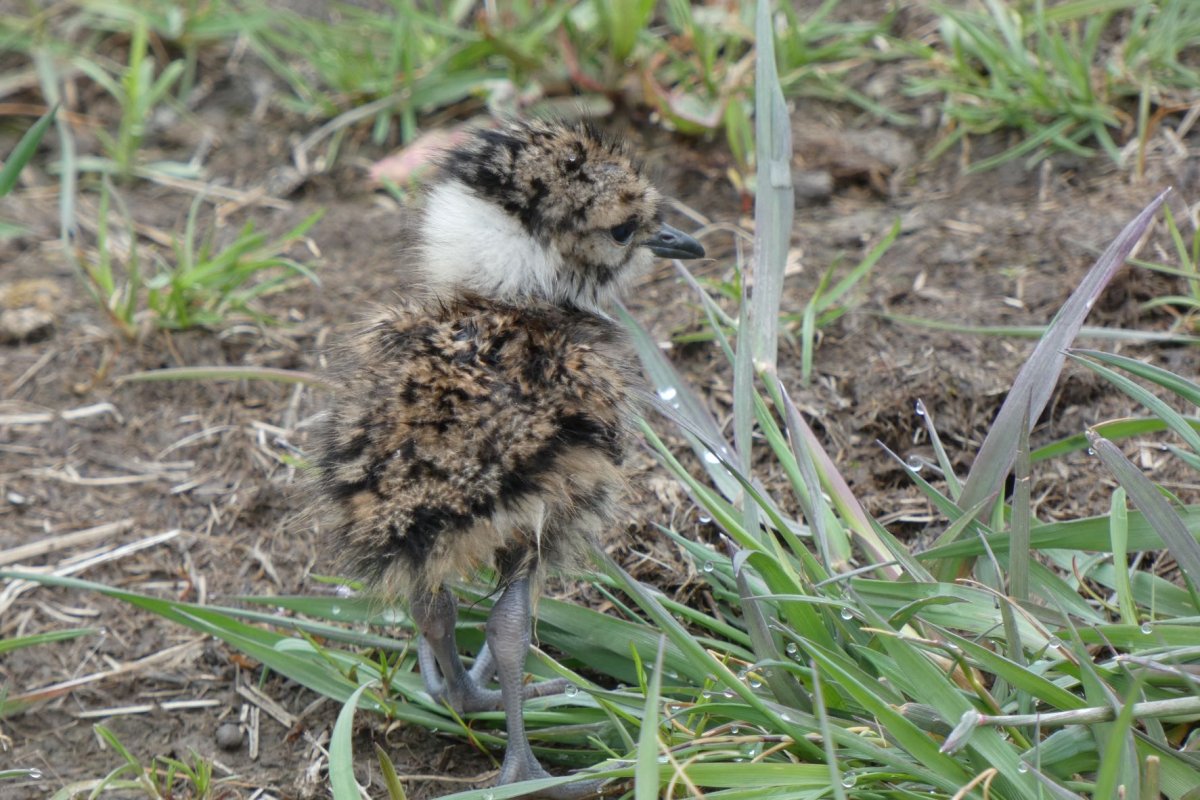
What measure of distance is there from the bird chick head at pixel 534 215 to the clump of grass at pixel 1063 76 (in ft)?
6.02

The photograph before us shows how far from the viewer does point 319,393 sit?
146 inches

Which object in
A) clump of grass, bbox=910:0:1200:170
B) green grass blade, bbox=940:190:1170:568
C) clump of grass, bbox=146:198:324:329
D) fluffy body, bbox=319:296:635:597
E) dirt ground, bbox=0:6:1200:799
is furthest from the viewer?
clump of grass, bbox=910:0:1200:170

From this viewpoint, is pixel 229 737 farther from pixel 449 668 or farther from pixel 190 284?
pixel 190 284

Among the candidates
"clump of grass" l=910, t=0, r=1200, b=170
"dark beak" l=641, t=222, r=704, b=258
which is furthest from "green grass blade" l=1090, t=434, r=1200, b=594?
"clump of grass" l=910, t=0, r=1200, b=170

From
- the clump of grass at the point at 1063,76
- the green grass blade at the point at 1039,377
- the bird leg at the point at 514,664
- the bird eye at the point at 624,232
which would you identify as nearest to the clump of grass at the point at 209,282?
the bird eye at the point at 624,232

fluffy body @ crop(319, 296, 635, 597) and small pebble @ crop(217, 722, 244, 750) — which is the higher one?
fluffy body @ crop(319, 296, 635, 597)

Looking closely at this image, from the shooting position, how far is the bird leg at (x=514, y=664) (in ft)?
8.17

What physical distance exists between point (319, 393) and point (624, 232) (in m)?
1.23

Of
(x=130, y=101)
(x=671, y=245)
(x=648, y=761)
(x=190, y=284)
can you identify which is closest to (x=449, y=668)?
(x=648, y=761)

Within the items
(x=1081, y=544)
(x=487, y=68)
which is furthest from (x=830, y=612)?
(x=487, y=68)

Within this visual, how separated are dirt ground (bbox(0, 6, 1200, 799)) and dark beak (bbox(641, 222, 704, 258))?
1.78 ft

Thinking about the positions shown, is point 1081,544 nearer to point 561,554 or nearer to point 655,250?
point 561,554

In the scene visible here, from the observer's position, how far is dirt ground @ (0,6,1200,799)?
116 inches

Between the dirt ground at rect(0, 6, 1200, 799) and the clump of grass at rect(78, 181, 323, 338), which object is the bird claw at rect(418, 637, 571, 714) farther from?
the clump of grass at rect(78, 181, 323, 338)
